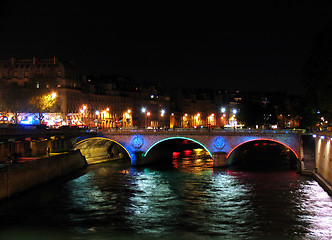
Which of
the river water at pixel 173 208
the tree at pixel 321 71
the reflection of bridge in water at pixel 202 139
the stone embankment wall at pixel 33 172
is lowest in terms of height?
the river water at pixel 173 208

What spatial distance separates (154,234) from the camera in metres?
33.8

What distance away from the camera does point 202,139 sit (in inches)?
2859

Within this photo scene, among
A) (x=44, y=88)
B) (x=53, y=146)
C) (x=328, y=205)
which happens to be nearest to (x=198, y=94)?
(x=44, y=88)

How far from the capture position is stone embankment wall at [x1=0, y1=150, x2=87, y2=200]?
42.4 metres

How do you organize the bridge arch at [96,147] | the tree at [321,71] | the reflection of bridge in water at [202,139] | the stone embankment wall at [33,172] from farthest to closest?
the bridge arch at [96,147] → the reflection of bridge in water at [202,139] → the tree at [321,71] → the stone embankment wall at [33,172]

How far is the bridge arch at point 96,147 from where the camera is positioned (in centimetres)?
7850

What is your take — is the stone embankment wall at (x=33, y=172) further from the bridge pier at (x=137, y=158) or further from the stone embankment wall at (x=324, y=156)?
the stone embankment wall at (x=324, y=156)

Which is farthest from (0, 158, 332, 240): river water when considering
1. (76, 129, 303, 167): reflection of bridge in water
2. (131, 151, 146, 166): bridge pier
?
(131, 151, 146, 166): bridge pier

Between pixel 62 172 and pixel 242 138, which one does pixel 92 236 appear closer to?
pixel 62 172

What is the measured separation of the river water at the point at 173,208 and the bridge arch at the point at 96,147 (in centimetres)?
1755

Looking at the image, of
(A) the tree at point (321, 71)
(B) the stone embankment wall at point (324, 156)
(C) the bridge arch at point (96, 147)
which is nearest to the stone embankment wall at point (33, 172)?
(C) the bridge arch at point (96, 147)

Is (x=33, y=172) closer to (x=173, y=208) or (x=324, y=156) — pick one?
(x=173, y=208)

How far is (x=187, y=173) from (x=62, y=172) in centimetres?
1736

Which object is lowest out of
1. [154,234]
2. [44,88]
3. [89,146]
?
[154,234]
